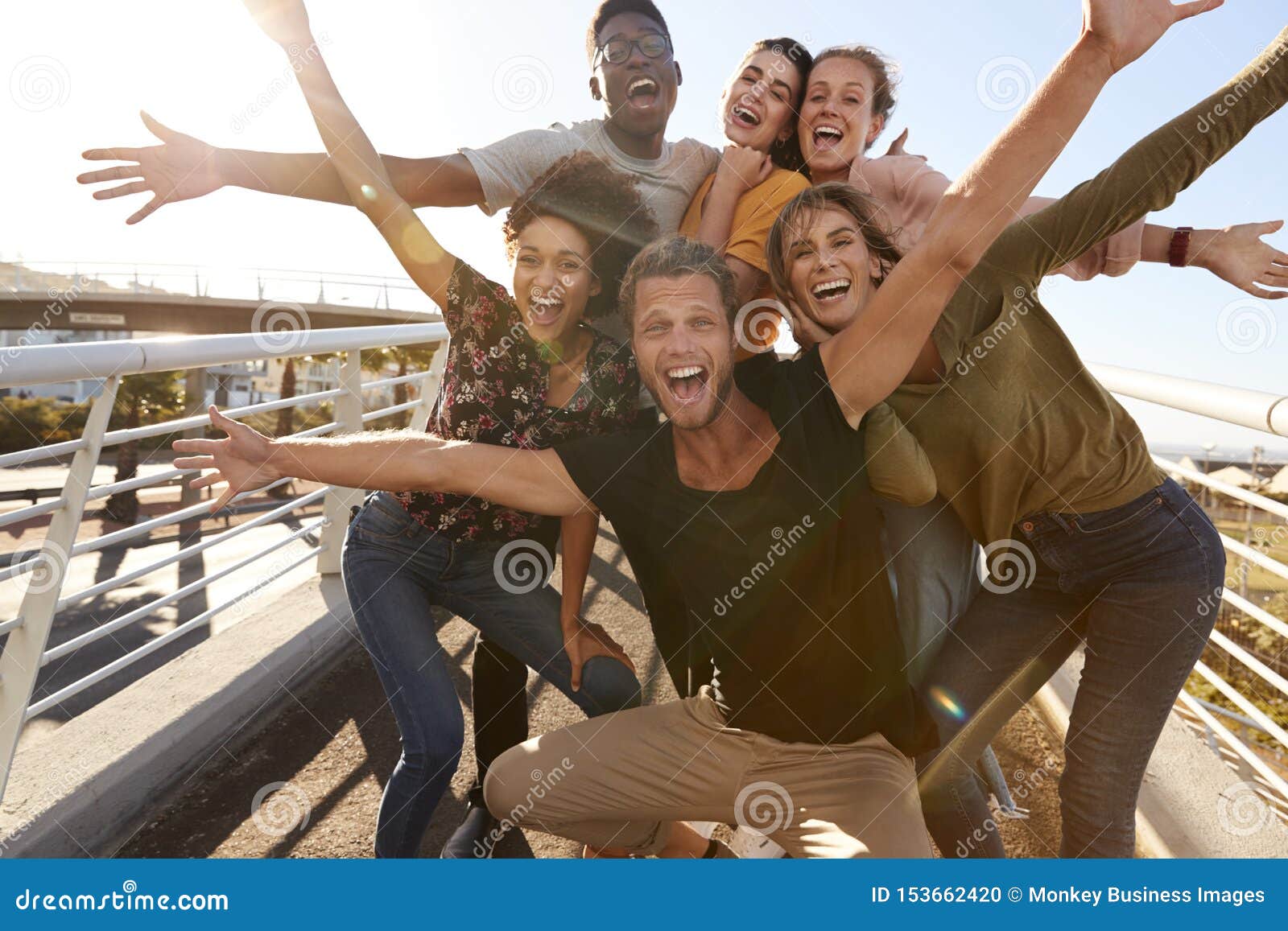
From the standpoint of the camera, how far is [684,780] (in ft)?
6.24

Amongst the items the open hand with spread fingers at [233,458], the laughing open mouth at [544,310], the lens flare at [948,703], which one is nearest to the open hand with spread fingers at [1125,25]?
the laughing open mouth at [544,310]

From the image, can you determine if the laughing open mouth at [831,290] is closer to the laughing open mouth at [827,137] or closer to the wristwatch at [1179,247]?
the laughing open mouth at [827,137]

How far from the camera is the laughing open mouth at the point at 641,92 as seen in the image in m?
2.24

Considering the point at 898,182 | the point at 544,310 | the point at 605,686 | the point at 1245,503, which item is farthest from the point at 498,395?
the point at 1245,503

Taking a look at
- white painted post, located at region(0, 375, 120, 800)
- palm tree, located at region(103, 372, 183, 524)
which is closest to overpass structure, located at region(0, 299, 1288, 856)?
white painted post, located at region(0, 375, 120, 800)

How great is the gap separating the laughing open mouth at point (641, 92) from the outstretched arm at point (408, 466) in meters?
1.02

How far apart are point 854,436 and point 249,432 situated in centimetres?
125

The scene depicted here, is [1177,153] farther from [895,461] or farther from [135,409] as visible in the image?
[135,409]

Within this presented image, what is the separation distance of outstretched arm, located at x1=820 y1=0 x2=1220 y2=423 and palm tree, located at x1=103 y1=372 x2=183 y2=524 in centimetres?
1678

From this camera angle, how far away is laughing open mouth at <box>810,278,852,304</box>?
1810 millimetres

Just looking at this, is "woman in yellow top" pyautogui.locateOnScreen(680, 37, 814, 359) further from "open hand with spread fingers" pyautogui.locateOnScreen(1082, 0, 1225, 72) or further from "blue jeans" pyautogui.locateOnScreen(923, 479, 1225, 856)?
"blue jeans" pyautogui.locateOnScreen(923, 479, 1225, 856)

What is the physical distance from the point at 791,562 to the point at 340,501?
9.86 ft

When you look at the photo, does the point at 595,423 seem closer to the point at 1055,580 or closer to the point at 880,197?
the point at 880,197

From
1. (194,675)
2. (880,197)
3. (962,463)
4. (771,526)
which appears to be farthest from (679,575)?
(194,675)
